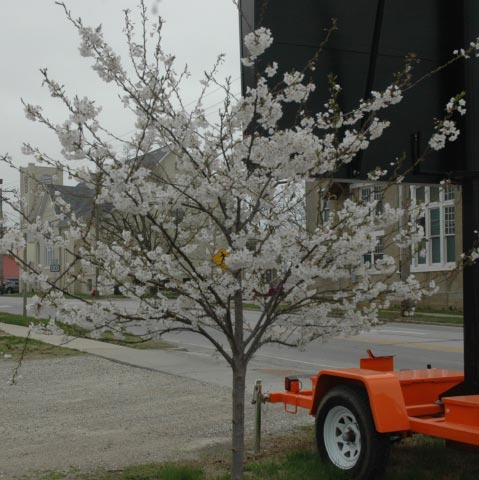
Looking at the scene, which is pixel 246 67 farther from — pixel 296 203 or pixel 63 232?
pixel 63 232

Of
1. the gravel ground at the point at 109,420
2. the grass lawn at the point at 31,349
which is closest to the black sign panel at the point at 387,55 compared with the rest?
the gravel ground at the point at 109,420

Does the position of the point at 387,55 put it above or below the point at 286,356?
above

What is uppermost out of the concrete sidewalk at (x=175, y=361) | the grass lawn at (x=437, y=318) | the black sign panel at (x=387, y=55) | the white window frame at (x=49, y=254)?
the black sign panel at (x=387, y=55)

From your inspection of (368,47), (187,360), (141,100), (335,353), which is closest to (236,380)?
(141,100)

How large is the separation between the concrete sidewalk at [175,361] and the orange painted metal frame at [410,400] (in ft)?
15.8

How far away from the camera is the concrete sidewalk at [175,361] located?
39.4 ft

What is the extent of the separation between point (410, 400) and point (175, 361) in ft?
29.0

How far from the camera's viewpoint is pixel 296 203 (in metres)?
4.88

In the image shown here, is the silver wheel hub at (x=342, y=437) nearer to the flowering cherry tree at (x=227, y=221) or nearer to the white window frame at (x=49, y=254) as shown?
the flowering cherry tree at (x=227, y=221)

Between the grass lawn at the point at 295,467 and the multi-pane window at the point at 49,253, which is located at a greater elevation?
the multi-pane window at the point at 49,253

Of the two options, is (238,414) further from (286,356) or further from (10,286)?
(10,286)

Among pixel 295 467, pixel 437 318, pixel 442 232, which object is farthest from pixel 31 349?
pixel 442 232

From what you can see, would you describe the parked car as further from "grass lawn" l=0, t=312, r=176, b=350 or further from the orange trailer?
the orange trailer

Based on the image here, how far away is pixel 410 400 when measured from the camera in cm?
613
